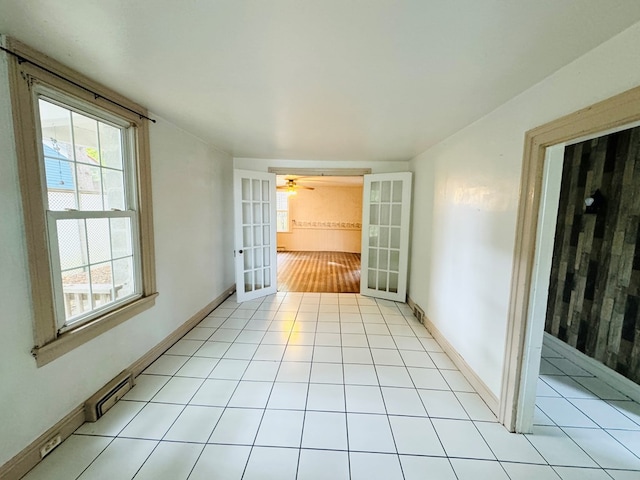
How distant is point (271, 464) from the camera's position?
1.48 metres

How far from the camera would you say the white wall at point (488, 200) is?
4.16ft

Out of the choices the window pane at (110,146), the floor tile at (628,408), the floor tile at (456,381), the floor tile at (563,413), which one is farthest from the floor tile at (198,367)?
the floor tile at (628,408)

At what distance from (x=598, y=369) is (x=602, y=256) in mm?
1005

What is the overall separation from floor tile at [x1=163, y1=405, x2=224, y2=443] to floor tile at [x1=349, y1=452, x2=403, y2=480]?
934mm

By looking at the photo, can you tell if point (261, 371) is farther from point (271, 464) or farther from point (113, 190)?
point (113, 190)

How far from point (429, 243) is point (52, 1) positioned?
3.54 metres

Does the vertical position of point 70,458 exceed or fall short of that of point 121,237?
it falls short

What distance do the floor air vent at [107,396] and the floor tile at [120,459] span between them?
30 centimetres

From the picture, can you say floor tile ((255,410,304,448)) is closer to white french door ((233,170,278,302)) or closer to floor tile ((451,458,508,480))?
floor tile ((451,458,508,480))

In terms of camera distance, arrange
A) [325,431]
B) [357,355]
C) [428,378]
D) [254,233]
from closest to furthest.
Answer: [325,431], [428,378], [357,355], [254,233]

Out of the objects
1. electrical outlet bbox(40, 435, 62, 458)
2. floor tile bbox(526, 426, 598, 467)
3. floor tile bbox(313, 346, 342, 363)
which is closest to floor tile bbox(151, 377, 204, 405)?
electrical outlet bbox(40, 435, 62, 458)

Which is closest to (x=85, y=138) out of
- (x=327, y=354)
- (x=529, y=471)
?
(x=327, y=354)

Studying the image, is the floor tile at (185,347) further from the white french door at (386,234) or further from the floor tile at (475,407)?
the white french door at (386,234)

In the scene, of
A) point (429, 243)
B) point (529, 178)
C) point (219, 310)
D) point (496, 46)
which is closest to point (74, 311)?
point (219, 310)
